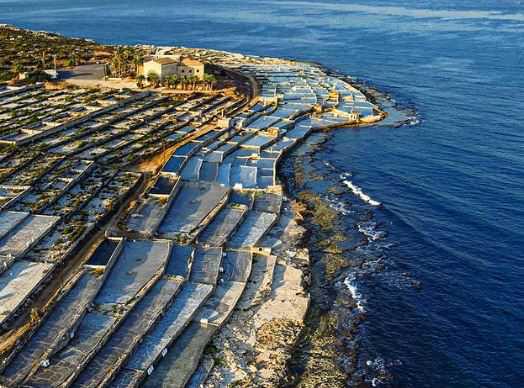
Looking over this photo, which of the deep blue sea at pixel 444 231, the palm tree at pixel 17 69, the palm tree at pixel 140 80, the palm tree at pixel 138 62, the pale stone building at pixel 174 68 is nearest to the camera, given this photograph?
the deep blue sea at pixel 444 231

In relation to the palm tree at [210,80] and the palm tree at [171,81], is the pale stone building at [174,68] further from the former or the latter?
the palm tree at [171,81]

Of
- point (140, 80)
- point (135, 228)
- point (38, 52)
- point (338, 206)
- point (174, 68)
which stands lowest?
point (338, 206)

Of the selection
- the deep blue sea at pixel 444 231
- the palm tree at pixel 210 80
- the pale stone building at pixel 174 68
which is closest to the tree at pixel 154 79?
the pale stone building at pixel 174 68

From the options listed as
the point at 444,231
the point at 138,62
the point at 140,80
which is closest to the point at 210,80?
the point at 140,80

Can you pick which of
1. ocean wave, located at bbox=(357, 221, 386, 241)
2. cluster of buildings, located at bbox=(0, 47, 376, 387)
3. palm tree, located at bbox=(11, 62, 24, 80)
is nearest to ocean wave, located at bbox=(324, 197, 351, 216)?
ocean wave, located at bbox=(357, 221, 386, 241)

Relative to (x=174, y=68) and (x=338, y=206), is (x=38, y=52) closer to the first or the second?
(x=174, y=68)

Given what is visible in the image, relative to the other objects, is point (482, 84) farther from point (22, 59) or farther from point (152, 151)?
point (22, 59)

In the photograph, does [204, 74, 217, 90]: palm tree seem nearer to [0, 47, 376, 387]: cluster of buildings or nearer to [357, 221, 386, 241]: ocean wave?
[0, 47, 376, 387]: cluster of buildings
